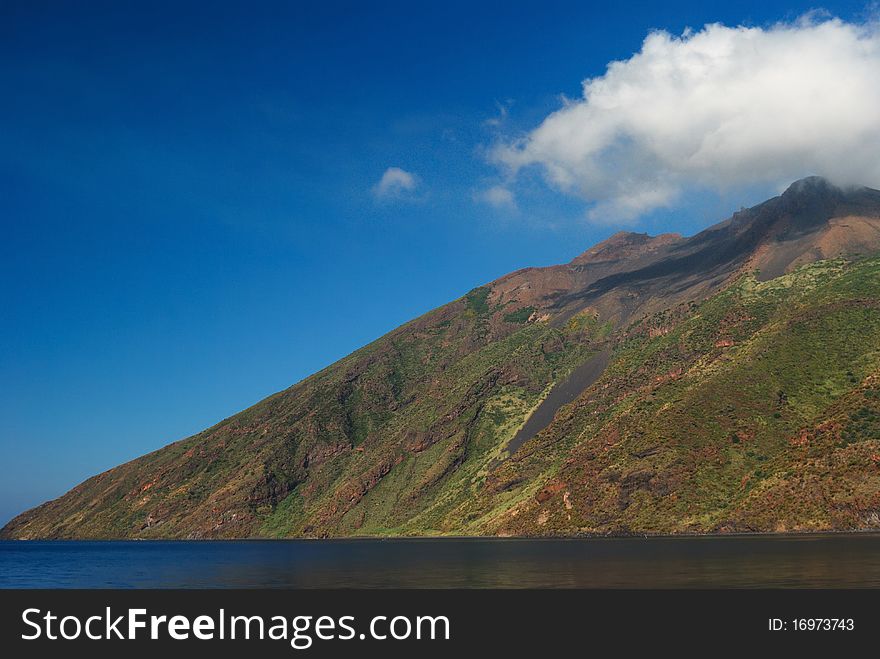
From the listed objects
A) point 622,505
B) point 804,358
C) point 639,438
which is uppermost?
point 804,358

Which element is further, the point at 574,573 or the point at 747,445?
the point at 747,445

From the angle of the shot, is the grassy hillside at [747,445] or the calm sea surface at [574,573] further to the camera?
the grassy hillside at [747,445]

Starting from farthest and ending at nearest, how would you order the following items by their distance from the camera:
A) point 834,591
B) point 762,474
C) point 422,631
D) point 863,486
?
point 762,474
point 863,486
point 834,591
point 422,631

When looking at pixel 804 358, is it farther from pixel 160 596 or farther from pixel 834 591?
pixel 160 596

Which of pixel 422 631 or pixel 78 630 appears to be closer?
pixel 422 631

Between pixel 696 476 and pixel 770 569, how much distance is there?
95445 mm

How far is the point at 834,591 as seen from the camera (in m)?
42.0

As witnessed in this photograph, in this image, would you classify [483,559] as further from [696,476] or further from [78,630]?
[696,476]

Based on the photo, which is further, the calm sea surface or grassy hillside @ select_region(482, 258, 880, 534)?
grassy hillside @ select_region(482, 258, 880, 534)

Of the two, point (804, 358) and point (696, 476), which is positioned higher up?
point (804, 358)

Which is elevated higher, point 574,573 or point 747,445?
point 747,445

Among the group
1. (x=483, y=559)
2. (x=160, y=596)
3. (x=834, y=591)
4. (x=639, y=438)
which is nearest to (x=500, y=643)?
(x=834, y=591)

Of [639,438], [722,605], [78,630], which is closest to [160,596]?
[78,630]

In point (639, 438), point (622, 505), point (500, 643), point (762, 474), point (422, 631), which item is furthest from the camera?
point (639, 438)
